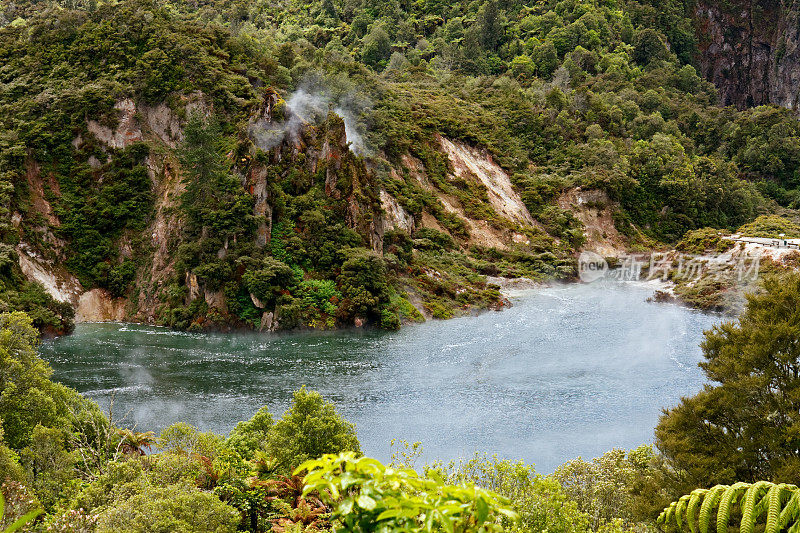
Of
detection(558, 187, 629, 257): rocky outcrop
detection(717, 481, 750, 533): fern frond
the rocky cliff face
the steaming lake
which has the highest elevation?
the rocky cliff face

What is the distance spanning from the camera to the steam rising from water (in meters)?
52.7

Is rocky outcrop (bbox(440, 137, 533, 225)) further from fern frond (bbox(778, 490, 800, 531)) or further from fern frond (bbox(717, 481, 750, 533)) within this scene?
fern frond (bbox(778, 490, 800, 531))

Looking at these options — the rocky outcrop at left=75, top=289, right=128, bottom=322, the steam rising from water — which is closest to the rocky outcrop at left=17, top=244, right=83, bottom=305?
the rocky outcrop at left=75, top=289, right=128, bottom=322

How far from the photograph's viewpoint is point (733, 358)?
635 inches

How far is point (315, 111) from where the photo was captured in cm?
5778

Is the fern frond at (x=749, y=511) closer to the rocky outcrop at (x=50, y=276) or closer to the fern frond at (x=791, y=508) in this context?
the fern frond at (x=791, y=508)

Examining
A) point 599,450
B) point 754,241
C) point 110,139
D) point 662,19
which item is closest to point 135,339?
point 110,139

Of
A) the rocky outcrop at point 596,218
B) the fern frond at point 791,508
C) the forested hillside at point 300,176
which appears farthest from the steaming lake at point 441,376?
the rocky outcrop at point 596,218

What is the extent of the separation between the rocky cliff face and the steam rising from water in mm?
98006

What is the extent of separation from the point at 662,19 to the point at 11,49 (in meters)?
116

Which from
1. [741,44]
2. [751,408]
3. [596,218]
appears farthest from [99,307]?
[741,44]

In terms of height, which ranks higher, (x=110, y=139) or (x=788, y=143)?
(x=788, y=143)

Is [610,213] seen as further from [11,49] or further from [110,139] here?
[11,49]

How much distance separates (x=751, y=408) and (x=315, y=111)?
160 feet
